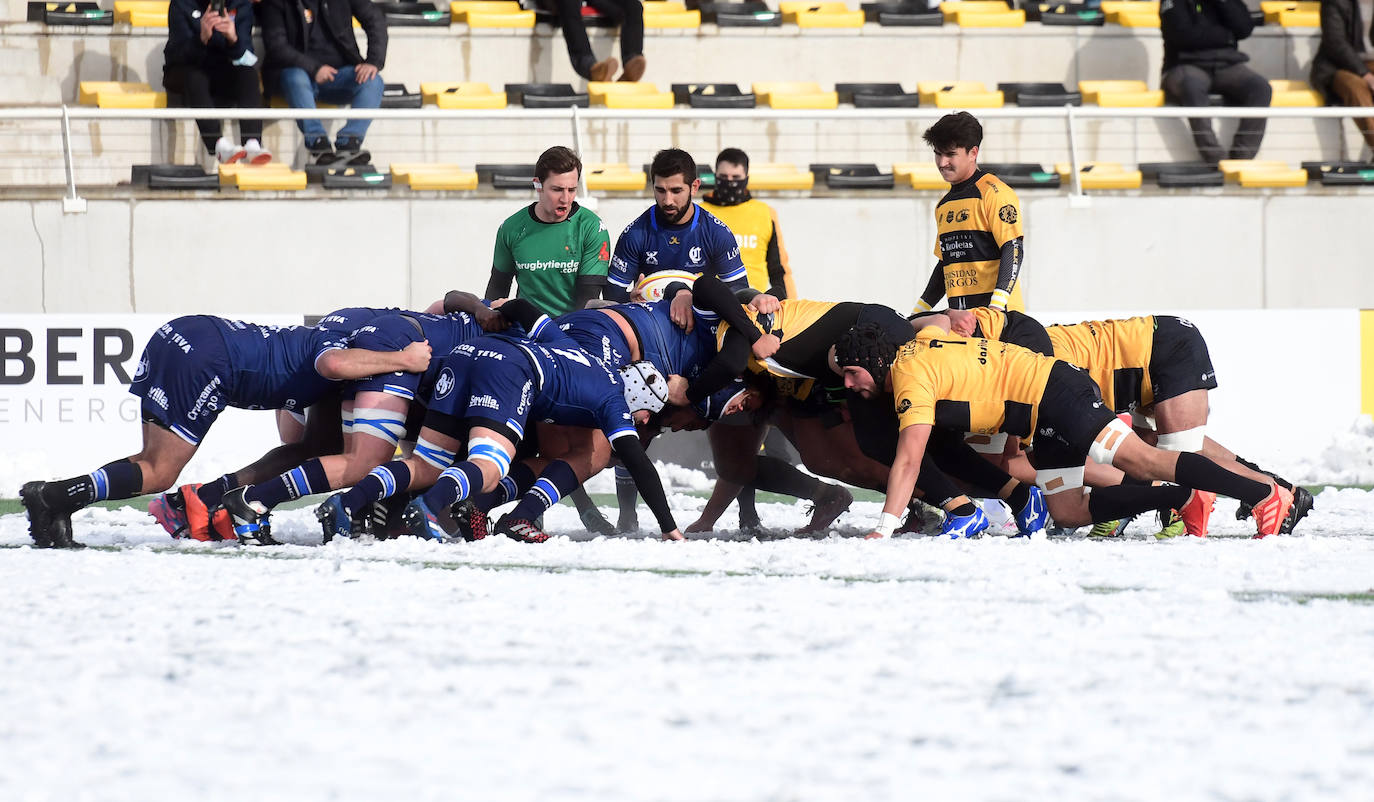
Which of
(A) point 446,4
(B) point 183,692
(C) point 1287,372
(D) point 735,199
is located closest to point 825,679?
(B) point 183,692

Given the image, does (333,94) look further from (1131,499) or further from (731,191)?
(1131,499)

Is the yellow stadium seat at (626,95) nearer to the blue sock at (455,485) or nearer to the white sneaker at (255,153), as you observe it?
the white sneaker at (255,153)

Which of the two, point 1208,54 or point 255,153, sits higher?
point 1208,54

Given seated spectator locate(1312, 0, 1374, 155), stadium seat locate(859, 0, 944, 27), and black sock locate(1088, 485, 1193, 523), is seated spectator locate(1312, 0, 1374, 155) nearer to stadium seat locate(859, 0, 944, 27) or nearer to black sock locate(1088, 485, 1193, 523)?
stadium seat locate(859, 0, 944, 27)

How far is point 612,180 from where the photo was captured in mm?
11273

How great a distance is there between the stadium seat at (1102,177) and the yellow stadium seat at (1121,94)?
1.36 metres

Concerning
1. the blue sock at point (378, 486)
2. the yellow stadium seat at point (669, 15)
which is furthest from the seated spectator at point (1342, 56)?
the blue sock at point (378, 486)

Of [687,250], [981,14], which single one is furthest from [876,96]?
[687,250]

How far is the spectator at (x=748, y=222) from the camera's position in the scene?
7.98m

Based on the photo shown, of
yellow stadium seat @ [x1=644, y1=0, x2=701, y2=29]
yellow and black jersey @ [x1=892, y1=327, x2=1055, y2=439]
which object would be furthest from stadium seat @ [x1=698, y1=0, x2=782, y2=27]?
yellow and black jersey @ [x1=892, y1=327, x2=1055, y2=439]

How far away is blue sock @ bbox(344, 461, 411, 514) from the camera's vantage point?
5219 millimetres

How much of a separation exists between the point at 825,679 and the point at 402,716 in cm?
85

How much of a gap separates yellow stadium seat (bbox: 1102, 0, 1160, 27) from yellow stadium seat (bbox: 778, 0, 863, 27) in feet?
8.46

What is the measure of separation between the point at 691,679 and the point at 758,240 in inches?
213
